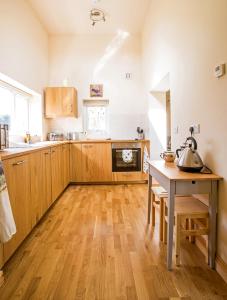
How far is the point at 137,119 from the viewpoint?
5.25 meters

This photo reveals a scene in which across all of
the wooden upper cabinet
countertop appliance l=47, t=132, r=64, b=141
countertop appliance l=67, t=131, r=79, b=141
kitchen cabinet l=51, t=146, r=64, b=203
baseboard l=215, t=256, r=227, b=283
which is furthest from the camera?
countertop appliance l=67, t=131, r=79, b=141

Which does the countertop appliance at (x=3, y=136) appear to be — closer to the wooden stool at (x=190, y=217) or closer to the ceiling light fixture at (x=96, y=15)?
the wooden stool at (x=190, y=217)

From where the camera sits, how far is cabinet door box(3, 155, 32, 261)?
1.86 meters

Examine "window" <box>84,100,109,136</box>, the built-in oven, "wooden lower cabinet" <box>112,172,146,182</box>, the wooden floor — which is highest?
"window" <box>84,100,109,136</box>

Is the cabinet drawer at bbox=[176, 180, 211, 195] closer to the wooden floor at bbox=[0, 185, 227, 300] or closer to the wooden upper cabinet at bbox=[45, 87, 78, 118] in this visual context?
the wooden floor at bbox=[0, 185, 227, 300]

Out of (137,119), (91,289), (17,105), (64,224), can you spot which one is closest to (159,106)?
(137,119)

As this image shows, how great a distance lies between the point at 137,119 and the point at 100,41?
185 cm

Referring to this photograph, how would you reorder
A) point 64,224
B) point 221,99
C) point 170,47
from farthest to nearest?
point 170,47, point 64,224, point 221,99

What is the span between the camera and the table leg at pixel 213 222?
178 centimetres

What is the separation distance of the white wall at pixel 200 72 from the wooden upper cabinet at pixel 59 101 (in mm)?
2118

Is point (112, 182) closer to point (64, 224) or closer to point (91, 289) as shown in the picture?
point (64, 224)

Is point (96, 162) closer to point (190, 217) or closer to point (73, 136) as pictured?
point (73, 136)

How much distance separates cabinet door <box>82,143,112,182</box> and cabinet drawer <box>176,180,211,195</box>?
2.97m

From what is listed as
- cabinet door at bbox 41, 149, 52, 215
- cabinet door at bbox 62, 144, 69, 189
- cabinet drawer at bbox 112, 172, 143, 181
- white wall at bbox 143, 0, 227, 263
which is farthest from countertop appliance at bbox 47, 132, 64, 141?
white wall at bbox 143, 0, 227, 263
